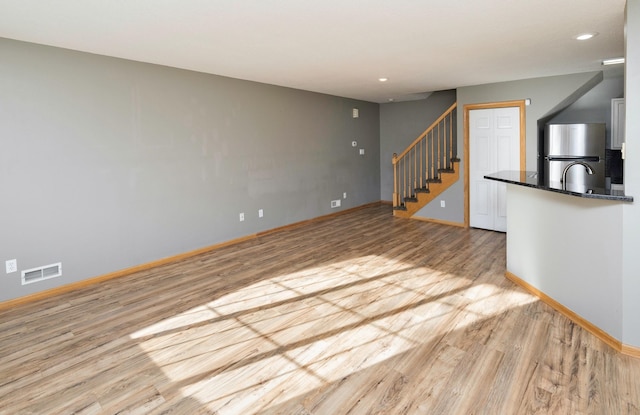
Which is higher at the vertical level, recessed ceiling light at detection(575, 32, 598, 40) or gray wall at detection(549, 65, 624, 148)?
recessed ceiling light at detection(575, 32, 598, 40)

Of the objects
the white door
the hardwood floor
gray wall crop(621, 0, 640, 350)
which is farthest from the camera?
the white door

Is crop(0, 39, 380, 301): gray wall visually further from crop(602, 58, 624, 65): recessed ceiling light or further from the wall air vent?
crop(602, 58, 624, 65): recessed ceiling light

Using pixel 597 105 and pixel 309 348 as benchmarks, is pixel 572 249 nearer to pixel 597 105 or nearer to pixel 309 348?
pixel 309 348

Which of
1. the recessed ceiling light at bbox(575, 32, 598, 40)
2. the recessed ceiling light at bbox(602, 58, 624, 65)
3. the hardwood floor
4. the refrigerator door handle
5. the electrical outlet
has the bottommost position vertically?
the hardwood floor

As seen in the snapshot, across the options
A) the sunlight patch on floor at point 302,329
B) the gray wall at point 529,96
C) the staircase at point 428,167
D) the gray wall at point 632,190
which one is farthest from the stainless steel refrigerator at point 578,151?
the gray wall at point 632,190

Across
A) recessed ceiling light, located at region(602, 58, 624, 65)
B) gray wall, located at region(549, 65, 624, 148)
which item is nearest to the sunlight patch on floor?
recessed ceiling light, located at region(602, 58, 624, 65)

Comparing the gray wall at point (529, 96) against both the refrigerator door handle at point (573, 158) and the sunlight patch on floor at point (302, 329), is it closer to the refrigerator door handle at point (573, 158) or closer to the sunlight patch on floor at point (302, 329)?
the refrigerator door handle at point (573, 158)

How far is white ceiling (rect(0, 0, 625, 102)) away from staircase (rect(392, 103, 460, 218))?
2.04 meters

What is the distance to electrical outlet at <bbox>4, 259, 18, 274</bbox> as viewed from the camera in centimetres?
364

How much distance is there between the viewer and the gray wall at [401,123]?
8336mm

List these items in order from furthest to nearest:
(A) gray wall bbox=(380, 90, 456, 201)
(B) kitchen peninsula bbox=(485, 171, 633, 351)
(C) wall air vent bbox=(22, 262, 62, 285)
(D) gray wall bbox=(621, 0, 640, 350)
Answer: (A) gray wall bbox=(380, 90, 456, 201)
(C) wall air vent bbox=(22, 262, 62, 285)
(B) kitchen peninsula bbox=(485, 171, 633, 351)
(D) gray wall bbox=(621, 0, 640, 350)

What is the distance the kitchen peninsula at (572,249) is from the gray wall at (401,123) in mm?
4758

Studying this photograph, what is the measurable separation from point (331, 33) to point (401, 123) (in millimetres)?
5645

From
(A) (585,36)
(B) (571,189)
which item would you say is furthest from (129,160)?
(A) (585,36)
